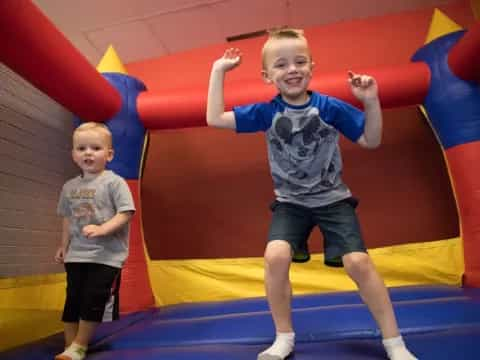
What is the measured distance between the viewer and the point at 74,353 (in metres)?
1.17

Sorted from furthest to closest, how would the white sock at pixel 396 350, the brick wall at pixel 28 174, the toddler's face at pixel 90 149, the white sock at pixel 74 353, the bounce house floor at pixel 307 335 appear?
1. the brick wall at pixel 28 174
2. the toddler's face at pixel 90 149
3. the white sock at pixel 74 353
4. the bounce house floor at pixel 307 335
5. the white sock at pixel 396 350

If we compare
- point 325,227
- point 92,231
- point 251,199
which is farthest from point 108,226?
point 251,199

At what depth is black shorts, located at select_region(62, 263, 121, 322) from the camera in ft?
4.06

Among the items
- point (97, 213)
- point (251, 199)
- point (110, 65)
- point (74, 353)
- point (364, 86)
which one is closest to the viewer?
point (364, 86)

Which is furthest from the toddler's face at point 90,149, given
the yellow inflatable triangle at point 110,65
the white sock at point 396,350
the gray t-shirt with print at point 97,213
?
the white sock at point 396,350

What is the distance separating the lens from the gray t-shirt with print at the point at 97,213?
1.30 metres

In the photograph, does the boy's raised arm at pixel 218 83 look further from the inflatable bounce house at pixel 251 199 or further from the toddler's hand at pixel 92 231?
the inflatable bounce house at pixel 251 199

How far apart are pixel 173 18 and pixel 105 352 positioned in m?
2.13

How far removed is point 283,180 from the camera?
1187 mm

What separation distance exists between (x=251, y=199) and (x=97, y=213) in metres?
1.29

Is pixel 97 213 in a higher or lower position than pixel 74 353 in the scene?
higher

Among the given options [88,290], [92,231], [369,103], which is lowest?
[88,290]

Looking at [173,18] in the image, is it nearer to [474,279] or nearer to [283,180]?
[283,180]

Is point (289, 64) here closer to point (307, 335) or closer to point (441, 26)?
point (307, 335)
